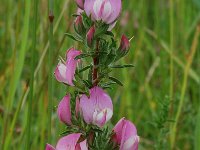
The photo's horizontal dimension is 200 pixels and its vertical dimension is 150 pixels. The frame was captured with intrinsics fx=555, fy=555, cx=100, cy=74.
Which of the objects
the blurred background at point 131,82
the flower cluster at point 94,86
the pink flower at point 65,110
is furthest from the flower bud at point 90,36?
the blurred background at point 131,82

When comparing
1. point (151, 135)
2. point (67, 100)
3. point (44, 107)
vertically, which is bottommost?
point (151, 135)

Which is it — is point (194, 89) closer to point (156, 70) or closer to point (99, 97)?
point (156, 70)

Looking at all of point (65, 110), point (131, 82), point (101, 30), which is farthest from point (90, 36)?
point (131, 82)

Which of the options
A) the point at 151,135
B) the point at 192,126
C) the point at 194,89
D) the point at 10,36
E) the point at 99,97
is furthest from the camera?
the point at 10,36

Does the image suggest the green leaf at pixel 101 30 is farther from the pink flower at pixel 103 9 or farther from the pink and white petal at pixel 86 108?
the pink and white petal at pixel 86 108

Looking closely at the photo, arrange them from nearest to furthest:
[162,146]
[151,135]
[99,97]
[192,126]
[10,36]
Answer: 1. [99,97]
2. [162,146]
3. [192,126]
4. [151,135]
5. [10,36]

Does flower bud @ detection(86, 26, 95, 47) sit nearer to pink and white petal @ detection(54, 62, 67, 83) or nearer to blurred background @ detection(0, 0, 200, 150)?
pink and white petal @ detection(54, 62, 67, 83)

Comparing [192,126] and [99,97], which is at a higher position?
[99,97]

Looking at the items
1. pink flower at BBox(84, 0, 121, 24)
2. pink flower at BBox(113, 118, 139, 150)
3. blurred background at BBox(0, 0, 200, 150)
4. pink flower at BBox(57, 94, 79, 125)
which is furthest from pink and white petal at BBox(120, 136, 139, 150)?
blurred background at BBox(0, 0, 200, 150)

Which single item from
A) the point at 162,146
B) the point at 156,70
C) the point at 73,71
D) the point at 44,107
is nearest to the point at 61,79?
the point at 73,71
